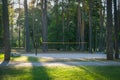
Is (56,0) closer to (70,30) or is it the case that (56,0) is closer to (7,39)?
(70,30)

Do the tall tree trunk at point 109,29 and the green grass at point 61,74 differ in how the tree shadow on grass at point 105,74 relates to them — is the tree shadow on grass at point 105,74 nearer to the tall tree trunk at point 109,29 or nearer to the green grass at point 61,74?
the green grass at point 61,74

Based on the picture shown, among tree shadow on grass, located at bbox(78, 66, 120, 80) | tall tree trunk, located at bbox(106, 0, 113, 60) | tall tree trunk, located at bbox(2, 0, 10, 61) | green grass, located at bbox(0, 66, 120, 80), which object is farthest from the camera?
tall tree trunk, located at bbox(106, 0, 113, 60)

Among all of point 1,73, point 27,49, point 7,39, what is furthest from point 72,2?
point 1,73

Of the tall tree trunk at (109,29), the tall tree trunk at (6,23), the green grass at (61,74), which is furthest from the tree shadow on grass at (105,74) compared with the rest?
the tall tree trunk at (6,23)

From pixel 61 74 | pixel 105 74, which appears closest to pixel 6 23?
pixel 61 74

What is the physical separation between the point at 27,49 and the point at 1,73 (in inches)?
908

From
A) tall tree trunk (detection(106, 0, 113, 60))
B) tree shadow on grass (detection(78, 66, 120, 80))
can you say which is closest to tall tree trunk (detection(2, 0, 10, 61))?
tall tree trunk (detection(106, 0, 113, 60))

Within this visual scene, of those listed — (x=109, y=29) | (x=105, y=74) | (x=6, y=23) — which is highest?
(x=6, y=23)

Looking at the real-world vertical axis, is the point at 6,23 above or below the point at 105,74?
above

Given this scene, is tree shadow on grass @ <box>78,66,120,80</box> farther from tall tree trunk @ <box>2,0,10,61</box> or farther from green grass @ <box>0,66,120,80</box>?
tall tree trunk @ <box>2,0,10,61</box>

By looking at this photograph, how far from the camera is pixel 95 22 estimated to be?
1817 inches

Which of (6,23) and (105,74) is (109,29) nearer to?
(6,23)

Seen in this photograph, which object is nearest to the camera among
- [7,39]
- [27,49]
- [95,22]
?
[7,39]

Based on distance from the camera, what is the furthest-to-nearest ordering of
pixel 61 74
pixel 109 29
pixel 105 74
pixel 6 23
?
pixel 109 29 → pixel 6 23 → pixel 105 74 → pixel 61 74
